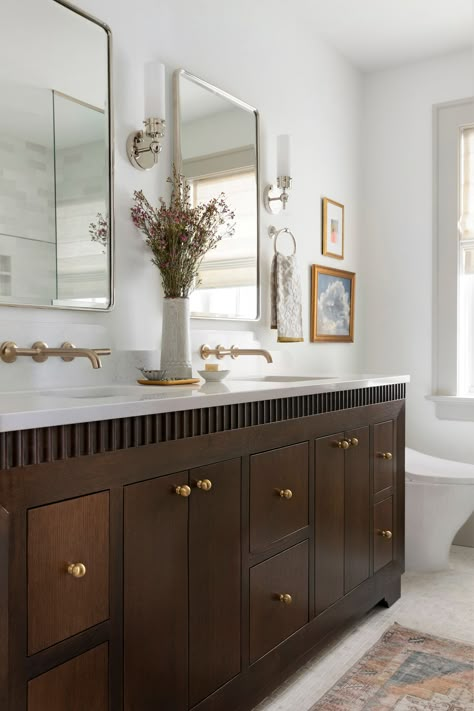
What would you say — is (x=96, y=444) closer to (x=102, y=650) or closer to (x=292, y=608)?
(x=102, y=650)

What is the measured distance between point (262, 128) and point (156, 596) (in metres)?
2.02

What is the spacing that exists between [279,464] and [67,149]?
3.45 feet

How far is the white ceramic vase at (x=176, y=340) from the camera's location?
1969mm

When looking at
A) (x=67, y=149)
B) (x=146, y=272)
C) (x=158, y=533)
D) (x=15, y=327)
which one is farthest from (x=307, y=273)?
(x=158, y=533)

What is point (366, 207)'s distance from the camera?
3645mm

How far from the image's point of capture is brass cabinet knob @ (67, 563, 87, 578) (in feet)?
3.69

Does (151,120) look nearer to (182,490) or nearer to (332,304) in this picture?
(182,490)

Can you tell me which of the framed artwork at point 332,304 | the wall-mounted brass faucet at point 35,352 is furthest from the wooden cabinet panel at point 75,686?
the framed artwork at point 332,304

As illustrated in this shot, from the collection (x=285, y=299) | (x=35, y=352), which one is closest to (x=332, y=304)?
(x=285, y=299)

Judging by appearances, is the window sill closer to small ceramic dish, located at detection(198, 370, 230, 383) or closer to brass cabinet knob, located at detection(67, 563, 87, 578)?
small ceramic dish, located at detection(198, 370, 230, 383)

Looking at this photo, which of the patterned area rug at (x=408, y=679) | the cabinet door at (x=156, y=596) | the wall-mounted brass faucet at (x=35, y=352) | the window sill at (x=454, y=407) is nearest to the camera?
the cabinet door at (x=156, y=596)

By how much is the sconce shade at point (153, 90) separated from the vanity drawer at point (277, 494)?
1.08m

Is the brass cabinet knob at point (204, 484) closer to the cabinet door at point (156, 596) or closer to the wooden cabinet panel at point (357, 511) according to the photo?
the cabinet door at point (156, 596)

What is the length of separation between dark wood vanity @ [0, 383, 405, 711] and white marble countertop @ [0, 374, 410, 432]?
29 mm
